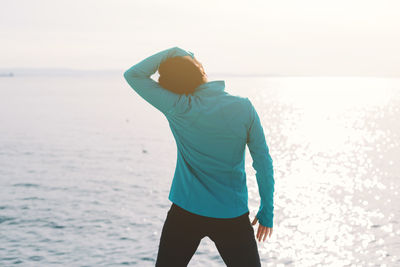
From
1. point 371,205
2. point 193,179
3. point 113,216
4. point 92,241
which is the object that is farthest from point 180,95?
point 371,205

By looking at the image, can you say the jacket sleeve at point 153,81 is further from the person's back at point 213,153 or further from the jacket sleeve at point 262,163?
the jacket sleeve at point 262,163

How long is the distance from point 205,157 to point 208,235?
59 centimetres

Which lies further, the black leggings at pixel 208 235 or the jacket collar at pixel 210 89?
the black leggings at pixel 208 235

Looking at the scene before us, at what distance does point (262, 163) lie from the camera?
116 inches

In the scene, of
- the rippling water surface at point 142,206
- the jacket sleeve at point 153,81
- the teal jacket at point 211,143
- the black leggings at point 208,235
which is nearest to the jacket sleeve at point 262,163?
the teal jacket at point 211,143

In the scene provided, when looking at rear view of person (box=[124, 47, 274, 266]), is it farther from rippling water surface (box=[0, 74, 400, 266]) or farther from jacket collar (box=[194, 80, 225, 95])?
rippling water surface (box=[0, 74, 400, 266])

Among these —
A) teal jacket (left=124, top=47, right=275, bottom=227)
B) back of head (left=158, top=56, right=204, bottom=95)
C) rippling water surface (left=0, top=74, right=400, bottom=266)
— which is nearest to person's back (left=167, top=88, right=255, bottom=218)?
teal jacket (left=124, top=47, right=275, bottom=227)

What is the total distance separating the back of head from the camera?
284 cm

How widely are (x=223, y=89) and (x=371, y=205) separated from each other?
2068 centimetres

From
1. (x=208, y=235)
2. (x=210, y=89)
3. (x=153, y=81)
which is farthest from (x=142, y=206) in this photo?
(x=210, y=89)

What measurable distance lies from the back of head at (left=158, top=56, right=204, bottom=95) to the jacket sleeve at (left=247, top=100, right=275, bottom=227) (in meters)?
0.44

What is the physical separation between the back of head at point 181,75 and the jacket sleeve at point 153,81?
0.20ft

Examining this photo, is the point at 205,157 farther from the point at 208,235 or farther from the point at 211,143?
the point at 208,235

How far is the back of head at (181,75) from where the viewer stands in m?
2.84
